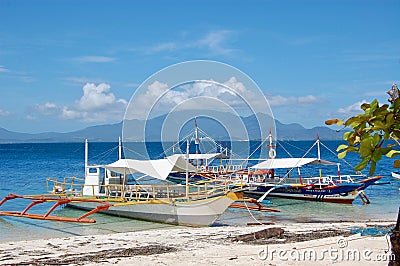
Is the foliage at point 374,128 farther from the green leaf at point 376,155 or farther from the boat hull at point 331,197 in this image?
the boat hull at point 331,197

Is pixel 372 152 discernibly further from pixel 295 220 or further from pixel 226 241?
pixel 295 220

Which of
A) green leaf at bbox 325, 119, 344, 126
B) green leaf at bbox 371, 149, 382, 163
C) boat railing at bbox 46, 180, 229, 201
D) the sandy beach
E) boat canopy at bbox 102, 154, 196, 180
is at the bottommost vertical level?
the sandy beach

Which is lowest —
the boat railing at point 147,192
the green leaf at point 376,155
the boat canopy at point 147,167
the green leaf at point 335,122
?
the boat railing at point 147,192

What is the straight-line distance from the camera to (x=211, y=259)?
957 cm

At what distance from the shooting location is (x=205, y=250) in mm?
11070

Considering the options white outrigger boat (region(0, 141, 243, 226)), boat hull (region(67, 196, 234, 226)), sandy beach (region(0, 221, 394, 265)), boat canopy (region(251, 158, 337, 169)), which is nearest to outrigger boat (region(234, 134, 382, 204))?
boat canopy (region(251, 158, 337, 169))

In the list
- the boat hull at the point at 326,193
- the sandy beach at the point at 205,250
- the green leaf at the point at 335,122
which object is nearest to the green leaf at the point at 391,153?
the green leaf at the point at 335,122

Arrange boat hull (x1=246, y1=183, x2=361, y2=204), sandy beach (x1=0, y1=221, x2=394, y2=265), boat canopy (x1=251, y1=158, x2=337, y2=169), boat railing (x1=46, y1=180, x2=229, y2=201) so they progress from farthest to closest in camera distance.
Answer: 1. boat canopy (x1=251, y1=158, x2=337, y2=169)
2. boat hull (x1=246, y1=183, x2=361, y2=204)
3. boat railing (x1=46, y1=180, x2=229, y2=201)
4. sandy beach (x1=0, y1=221, x2=394, y2=265)

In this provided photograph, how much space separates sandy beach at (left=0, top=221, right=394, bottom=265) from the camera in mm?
9164

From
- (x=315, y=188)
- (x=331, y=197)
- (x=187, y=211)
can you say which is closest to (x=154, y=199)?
(x=187, y=211)

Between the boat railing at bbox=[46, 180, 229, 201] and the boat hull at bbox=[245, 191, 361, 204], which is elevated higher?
the boat railing at bbox=[46, 180, 229, 201]

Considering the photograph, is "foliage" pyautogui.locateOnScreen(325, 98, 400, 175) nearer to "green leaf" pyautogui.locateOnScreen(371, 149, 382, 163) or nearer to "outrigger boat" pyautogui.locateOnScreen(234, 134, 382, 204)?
"green leaf" pyautogui.locateOnScreen(371, 149, 382, 163)

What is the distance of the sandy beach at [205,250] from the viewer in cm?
916

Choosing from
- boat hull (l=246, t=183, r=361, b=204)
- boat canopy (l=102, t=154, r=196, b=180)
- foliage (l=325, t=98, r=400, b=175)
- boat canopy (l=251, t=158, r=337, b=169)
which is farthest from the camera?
boat canopy (l=251, t=158, r=337, b=169)
